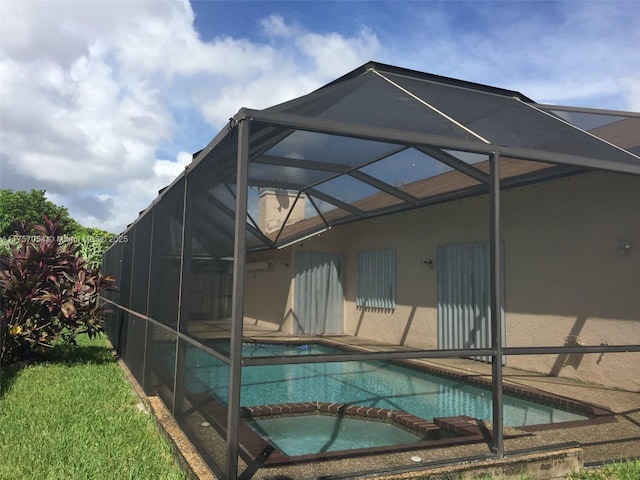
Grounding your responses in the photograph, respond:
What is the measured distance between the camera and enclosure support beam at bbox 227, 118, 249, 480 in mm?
2730

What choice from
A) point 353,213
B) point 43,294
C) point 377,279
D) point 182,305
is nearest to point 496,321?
point 182,305

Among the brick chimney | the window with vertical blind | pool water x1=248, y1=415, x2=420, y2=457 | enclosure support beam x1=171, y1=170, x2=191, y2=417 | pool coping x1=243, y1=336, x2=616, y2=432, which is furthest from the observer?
the window with vertical blind

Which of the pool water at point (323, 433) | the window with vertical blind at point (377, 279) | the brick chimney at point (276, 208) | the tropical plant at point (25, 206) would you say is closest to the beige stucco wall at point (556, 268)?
the window with vertical blind at point (377, 279)

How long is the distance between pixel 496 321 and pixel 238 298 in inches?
70.8

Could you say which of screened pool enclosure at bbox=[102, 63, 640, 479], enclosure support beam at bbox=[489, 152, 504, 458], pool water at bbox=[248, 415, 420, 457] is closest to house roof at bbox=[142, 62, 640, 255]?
screened pool enclosure at bbox=[102, 63, 640, 479]

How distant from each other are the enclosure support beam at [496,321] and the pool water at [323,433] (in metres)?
1.23

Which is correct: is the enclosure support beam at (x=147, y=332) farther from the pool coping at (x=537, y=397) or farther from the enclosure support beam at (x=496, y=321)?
the enclosure support beam at (x=496, y=321)

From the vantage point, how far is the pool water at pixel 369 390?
12.6 ft

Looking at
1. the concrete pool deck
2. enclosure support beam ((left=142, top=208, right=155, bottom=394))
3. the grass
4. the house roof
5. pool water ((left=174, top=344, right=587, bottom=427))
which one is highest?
the house roof

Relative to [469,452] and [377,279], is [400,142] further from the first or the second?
[377,279]

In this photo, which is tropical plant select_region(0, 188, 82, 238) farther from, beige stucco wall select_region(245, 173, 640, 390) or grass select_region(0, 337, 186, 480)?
grass select_region(0, 337, 186, 480)

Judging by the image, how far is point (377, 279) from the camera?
39.2 feet

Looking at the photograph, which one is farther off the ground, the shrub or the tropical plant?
the tropical plant

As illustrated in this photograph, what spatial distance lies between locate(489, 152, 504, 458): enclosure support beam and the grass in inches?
80.4
